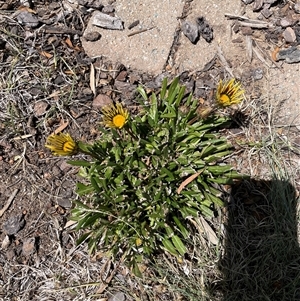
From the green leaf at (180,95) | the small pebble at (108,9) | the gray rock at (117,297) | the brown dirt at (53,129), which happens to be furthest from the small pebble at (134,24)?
the gray rock at (117,297)

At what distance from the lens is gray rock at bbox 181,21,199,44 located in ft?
10.00

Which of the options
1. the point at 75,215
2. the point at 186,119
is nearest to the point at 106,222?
the point at 75,215

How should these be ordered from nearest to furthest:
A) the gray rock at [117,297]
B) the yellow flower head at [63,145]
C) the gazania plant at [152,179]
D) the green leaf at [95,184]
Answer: the yellow flower head at [63,145] → the green leaf at [95,184] → the gazania plant at [152,179] → the gray rock at [117,297]

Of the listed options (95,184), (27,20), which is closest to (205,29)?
(27,20)

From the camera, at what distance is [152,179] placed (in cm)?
269

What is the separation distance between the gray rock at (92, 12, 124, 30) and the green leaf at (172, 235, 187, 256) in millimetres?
1370

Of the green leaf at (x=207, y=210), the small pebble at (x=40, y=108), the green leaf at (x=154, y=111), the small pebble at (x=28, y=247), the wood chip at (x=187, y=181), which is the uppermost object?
the green leaf at (x=154, y=111)

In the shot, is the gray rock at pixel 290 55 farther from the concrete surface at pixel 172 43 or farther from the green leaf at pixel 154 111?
the green leaf at pixel 154 111

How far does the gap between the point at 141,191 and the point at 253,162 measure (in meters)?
0.75

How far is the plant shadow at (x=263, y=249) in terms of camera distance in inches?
111

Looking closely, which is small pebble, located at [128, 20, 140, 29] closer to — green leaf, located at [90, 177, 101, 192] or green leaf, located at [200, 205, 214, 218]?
green leaf, located at [90, 177, 101, 192]

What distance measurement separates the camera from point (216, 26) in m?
3.10

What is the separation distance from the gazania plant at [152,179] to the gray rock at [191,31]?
18.1 inches

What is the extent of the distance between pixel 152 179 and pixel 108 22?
109 centimetres
